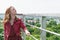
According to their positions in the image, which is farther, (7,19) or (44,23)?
(7,19)

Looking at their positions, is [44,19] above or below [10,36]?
above

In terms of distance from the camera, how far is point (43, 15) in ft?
10.1

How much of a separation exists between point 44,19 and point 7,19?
0.49 m

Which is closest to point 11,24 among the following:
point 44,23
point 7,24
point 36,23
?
point 7,24

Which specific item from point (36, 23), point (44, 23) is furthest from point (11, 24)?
point (36, 23)

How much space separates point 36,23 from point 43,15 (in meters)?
1.07

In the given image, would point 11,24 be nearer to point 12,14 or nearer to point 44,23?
point 12,14

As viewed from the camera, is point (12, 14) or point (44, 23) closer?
point (44, 23)

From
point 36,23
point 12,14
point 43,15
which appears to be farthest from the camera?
point 36,23

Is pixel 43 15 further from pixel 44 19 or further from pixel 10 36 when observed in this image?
pixel 10 36

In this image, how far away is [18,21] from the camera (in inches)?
136

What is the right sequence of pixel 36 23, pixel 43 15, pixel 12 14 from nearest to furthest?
pixel 43 15 → pixel 12 14 → pixel 36 23

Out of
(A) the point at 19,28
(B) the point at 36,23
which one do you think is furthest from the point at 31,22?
(A) the point at 19,28

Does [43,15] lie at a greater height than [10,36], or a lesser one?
greater
